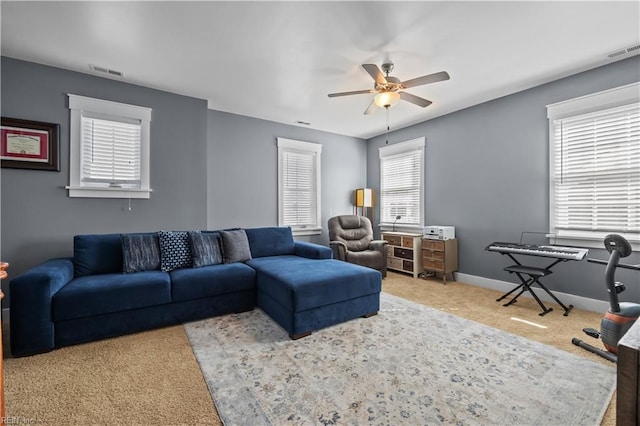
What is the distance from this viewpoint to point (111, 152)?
3.47 meters

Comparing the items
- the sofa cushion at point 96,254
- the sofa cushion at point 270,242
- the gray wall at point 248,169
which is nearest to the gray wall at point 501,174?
the gray wall at point 248,169

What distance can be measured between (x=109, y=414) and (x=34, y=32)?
322 centimetres

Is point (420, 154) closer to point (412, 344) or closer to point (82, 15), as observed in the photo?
point (412, 344)

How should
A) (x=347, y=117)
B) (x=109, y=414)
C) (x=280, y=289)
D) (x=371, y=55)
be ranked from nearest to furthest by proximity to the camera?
(x=109, y=414), (x=280, y=289), (x=371, y=55), (x=347, y=117)

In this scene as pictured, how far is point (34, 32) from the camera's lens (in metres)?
2.54

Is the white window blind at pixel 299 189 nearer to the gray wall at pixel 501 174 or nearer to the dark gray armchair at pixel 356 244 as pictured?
the dark gray armchair at pixel 356 244

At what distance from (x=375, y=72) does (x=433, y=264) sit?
10.1 ft

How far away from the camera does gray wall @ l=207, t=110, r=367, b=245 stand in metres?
4.46

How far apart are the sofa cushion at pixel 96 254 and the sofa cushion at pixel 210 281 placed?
661mm

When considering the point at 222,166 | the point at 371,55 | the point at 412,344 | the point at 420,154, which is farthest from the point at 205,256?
the point at 420,154

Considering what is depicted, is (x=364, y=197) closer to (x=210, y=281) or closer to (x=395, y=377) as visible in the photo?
(x=210, y=281)

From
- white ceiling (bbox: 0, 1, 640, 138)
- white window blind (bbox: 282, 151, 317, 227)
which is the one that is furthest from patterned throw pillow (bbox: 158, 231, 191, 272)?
white window blind (bbox: 282, 151, 317, 227)

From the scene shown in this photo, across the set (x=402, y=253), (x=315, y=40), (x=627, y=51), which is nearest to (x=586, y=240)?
(x=627, y=51)

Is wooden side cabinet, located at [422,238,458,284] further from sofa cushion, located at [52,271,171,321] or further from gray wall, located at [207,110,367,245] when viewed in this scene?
sofa cushion, located at [52,271,171,321]
